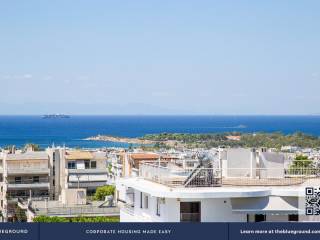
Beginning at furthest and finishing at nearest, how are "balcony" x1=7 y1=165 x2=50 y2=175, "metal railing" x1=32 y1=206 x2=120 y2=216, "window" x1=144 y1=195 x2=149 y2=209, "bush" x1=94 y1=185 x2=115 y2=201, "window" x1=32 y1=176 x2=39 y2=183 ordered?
"window" x1=32 y1=176 x2=39 y2=183
"balcony" x1=7 y1=165 x2=50 y2=175
"bush" x1=94 y1=185 x2=115 y2=201
"metal railing" x1=32 y1=206 x2=120 y2=216
"window" x1=144 y1=195 x2=149 y2=209

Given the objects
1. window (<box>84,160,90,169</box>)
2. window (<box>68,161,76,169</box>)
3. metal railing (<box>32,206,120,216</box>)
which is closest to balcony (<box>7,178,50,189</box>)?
window (<box>68,161,76,169</box>)

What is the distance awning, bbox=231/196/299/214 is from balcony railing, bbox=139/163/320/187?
0.53 meters

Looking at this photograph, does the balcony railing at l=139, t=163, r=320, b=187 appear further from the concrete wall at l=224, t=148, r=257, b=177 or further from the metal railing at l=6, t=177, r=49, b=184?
the metal railing at l=6, t=177, r=49, b=184

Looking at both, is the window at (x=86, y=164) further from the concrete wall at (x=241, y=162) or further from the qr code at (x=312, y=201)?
the qr code at (x=312, y=201)

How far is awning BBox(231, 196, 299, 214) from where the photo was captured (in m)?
9.96

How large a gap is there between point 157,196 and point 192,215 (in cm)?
54

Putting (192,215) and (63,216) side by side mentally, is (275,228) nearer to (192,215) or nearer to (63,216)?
(192,215)

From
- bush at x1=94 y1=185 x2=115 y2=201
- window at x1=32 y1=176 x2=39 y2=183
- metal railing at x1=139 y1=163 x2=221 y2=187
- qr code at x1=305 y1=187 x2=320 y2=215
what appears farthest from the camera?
window at x1=32 y1=176 x2=39 y2=183

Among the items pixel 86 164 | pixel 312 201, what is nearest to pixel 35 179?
pixel 86 164

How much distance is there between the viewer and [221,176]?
1089 centimetres

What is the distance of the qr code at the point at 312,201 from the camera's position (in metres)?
9.84

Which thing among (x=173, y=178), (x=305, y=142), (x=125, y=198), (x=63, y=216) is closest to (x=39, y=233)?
(x=173, y=178)

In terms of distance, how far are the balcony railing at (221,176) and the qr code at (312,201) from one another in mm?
741

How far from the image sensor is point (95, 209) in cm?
2892
